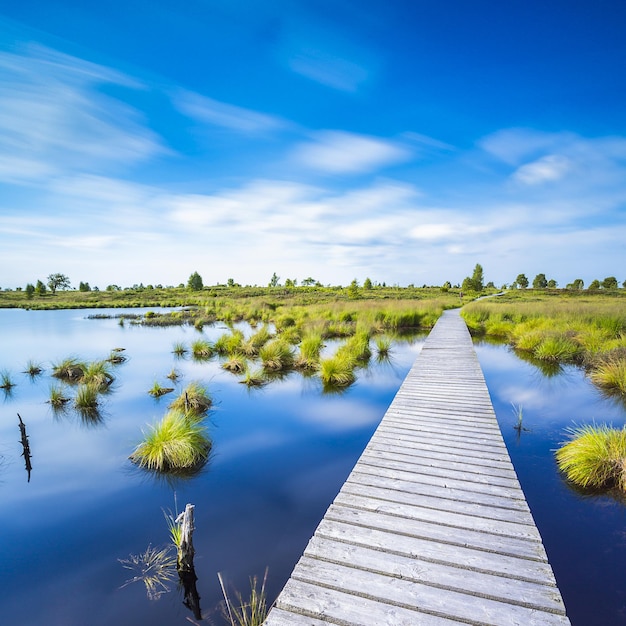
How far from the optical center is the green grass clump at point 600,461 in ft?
16.7

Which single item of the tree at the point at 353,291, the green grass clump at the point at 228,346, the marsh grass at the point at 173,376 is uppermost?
the tree at the point at 353,291

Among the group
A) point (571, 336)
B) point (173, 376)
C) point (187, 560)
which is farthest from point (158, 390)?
point (571, 336)

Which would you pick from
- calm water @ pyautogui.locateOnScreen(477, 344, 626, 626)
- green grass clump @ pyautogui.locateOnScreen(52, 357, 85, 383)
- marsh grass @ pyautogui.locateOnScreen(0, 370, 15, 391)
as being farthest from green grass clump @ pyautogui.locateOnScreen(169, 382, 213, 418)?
calm water @ pyautogui.locateOnScreen(477, 344, 626, 626)

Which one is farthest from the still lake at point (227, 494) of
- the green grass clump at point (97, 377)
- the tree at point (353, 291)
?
the tree at point (353, 291)

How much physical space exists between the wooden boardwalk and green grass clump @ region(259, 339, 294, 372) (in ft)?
26.0

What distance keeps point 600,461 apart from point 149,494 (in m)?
6.97

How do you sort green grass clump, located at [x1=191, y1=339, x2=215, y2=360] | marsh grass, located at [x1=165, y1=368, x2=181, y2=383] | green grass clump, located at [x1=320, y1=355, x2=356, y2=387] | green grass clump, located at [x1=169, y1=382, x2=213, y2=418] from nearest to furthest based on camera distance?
green grass clump, located at [x1=169, y1=382, x2=213, y2=418]
green grass clump, located at [x1=320, y1=355, x2=356, y2=387]
marsh grass, located at [x1=165, y1=368, x2=181, y2=383]
green grass clump, located at [x1=191, y1=339, x2=215, y2=360]

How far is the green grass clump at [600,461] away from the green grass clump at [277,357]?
9098 mm

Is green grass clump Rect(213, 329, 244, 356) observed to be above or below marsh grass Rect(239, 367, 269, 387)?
above

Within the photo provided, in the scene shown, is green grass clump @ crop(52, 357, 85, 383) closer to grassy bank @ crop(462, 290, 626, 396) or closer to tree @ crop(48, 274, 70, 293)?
grassy bank @ crop(462, 290, 626, 396)

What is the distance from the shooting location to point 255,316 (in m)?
27.2

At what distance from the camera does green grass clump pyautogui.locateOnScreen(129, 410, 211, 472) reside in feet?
20.3

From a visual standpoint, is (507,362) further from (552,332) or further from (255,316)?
(255,316)

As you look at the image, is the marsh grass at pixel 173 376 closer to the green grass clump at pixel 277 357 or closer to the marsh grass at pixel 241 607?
the green grass clump at pixel 277 357
